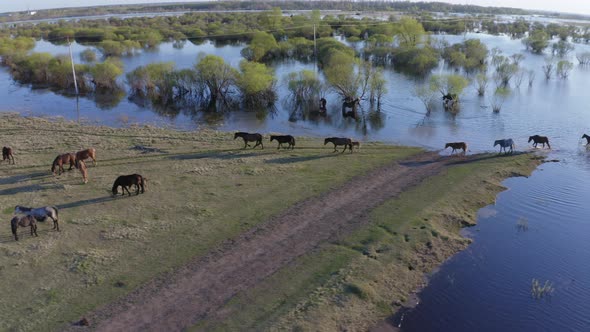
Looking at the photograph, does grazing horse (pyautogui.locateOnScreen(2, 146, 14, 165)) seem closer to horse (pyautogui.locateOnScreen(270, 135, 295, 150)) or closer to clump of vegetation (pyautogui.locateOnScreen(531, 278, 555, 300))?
horse (pyautogui.locateOnScreen(270, 135, 295, 150))

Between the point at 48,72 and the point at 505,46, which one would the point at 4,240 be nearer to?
the point at 48,72

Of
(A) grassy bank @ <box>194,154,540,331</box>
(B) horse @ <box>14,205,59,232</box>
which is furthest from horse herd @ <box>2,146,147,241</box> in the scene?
(A) grassy bank @ <box>194,154,540,331</box>

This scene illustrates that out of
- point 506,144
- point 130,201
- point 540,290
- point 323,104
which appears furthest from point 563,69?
point 130,201

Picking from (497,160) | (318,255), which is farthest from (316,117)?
(318,255)

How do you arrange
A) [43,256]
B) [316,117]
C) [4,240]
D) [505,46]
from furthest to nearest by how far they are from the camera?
[505,46]
[316,117]
[4,240]
[43,256]

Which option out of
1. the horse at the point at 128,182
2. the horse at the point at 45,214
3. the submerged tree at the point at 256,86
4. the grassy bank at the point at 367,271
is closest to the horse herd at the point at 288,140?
the grassy bank at the point at 367,271

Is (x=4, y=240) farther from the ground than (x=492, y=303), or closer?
farther from the ground
